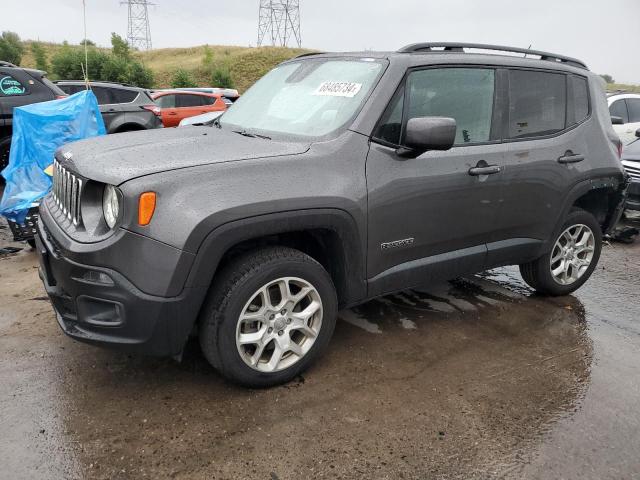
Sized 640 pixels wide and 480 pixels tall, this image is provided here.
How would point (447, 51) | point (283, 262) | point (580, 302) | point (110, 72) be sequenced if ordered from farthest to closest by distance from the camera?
1. point (110, 72)
2. point (580, 302)
3. point (447, 51)
4. point (283, 262)

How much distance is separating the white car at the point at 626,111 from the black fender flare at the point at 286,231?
26.0ft

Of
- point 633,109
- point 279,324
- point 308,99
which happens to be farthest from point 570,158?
point 633,109

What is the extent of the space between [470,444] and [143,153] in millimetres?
2165

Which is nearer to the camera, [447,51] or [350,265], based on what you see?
[350,265]

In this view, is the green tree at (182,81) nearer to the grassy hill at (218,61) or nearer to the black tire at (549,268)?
the grassy hill at (218,61)

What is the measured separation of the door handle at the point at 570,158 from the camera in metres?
3.85

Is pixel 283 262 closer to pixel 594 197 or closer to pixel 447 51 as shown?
pixel 447 51

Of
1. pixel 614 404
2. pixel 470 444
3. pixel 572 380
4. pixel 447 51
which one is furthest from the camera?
pixel 447 51

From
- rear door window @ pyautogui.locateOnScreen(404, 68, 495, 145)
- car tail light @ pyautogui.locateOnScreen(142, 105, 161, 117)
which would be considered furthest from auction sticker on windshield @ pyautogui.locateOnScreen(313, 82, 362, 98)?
car tail light @ pyautogui.locateOnScreen(142, 105, 161, 117)

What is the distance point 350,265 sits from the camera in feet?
9.62

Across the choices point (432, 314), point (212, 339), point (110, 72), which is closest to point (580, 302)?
point (432, 314)

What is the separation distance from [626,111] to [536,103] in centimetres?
695

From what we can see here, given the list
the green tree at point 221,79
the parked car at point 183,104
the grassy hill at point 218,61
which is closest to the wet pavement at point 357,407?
the parked car at point 183,104

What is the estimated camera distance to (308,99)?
3336mm
